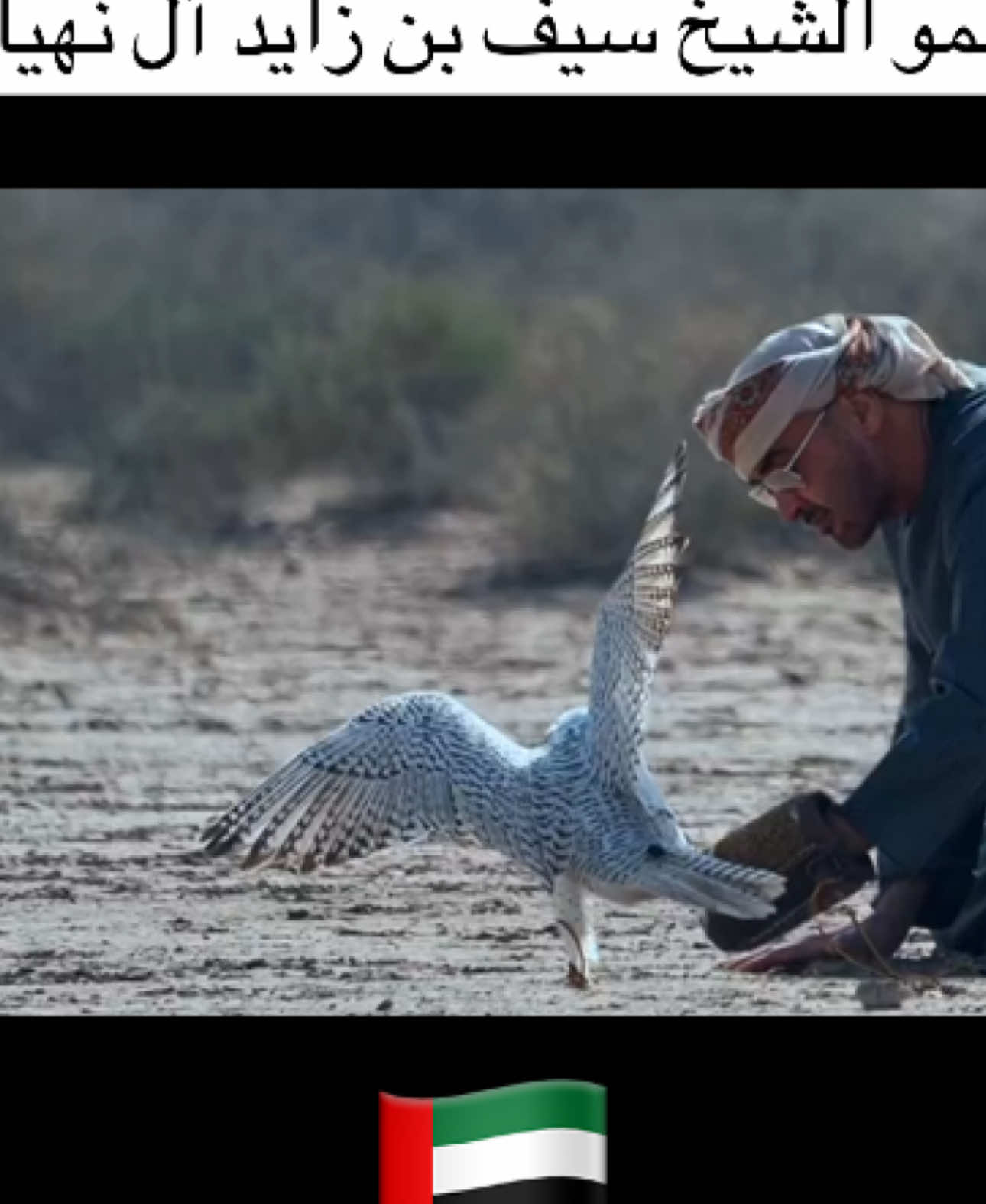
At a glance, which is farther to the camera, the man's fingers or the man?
the man's fingers

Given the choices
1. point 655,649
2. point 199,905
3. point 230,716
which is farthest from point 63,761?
point 655,649

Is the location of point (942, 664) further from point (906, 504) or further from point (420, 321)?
point (420, 321)

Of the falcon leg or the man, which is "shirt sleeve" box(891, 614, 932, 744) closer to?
the man

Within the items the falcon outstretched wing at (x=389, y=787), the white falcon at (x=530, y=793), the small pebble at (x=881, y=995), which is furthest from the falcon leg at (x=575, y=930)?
the small pebble at (x=881, y=995)

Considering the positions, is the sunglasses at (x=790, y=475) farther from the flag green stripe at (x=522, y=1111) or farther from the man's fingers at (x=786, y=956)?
the flag green stripe at (x=522, y=1111)

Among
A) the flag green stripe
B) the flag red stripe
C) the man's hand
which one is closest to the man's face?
the man's hand

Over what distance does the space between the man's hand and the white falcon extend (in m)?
0.33

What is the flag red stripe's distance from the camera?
5059 millimetres

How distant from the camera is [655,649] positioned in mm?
8156

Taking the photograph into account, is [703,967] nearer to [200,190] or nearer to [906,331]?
[906,331]

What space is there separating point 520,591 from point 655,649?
469 centimetres

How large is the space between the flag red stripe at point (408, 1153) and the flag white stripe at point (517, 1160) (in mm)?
25

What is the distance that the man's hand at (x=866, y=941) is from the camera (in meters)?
8.41

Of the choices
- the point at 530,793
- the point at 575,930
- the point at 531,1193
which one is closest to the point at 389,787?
Answer: the point at 530,793
